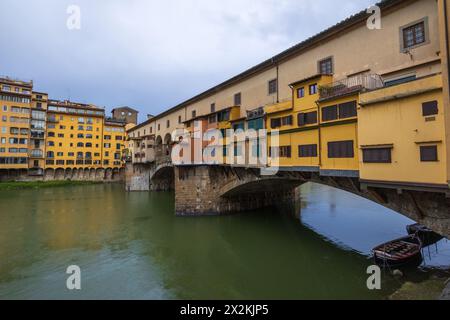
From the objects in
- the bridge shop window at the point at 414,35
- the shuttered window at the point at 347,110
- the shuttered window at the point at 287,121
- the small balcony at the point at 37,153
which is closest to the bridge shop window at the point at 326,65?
the shuttered window at the point at 287,121

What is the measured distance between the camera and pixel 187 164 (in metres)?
28.3

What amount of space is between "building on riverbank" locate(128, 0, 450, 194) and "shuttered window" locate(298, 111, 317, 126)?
70 mm

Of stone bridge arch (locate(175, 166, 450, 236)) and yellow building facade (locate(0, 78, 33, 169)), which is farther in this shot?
yellow building facade (locate(0, 78, 33, 169))

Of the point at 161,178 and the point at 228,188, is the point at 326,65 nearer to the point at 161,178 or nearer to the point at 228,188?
the point at 228,188

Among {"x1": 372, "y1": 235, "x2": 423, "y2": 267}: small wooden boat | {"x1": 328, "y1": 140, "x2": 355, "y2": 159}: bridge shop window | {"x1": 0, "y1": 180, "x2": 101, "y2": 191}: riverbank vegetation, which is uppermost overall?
{"x1": 328, "y1": 140, "x2": 355, "y2": 159}: bridge shop window

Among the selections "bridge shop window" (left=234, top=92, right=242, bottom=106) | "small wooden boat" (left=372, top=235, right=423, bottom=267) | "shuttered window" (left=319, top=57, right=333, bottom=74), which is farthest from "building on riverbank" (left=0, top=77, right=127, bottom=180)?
"small wooden boat" (left=372, top=235, right=423, bottom=267)

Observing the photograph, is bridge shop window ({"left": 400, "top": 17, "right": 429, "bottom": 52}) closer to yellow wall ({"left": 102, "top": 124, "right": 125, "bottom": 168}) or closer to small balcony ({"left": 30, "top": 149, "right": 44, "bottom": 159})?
yellow wall ({"left": 102, "top": 124, "right": 125, "bottom": 168})

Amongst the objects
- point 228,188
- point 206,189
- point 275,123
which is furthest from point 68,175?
point 275,123

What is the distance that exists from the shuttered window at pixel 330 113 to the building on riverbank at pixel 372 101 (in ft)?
0.20

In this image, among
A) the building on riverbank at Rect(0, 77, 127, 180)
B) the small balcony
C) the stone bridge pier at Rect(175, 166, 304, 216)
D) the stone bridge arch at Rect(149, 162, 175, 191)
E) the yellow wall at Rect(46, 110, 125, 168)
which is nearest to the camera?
the stone bridge pier at Rect(175, 166, 304, 216)

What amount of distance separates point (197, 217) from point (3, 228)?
19.1 m

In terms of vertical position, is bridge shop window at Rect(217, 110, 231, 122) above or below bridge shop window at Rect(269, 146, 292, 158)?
above

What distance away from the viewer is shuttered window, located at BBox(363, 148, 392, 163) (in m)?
11.7
